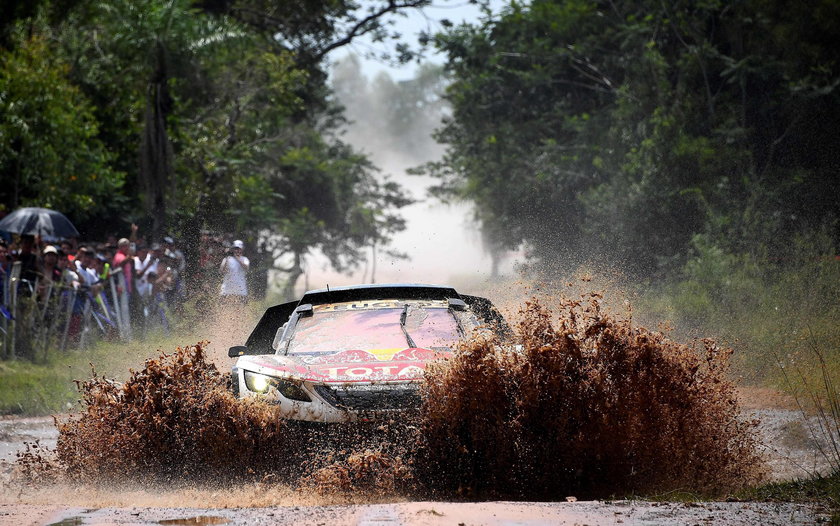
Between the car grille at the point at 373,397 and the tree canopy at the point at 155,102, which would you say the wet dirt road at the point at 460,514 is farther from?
the tree canopy at the point at 155,102

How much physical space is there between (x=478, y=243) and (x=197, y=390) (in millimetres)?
90494

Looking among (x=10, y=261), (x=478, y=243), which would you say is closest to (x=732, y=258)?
(x=10, y=261)

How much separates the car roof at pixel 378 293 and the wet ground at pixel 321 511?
8.04ft

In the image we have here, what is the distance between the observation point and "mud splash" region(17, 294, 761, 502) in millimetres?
7176

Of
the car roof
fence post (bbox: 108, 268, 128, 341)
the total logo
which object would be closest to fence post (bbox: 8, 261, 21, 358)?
fence post (bbox: 108, 268, 128, 341)

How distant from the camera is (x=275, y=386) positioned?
25.1 ft

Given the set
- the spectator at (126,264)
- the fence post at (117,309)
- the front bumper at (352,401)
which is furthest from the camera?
the spectator at (126,264)

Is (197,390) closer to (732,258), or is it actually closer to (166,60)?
(732,258)

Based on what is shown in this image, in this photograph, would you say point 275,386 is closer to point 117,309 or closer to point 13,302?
point 13,302

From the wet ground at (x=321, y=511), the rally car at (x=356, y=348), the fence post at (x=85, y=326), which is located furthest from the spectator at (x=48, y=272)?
the wet ground at (x=321, y=511)

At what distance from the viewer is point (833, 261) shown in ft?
64.7

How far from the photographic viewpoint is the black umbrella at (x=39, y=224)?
64.5ft

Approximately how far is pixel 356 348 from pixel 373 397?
3.54 feet

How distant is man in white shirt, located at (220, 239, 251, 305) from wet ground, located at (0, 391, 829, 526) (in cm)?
1154
